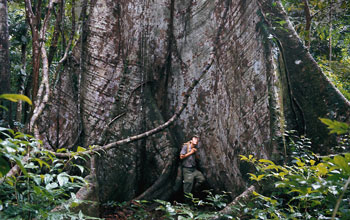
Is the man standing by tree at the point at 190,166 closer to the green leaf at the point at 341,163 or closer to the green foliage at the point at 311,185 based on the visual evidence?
the green foliage at the point at 311,185

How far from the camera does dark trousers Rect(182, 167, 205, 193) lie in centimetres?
418

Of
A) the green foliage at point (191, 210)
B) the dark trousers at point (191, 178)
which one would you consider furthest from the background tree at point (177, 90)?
the green foliage at point (191, 210)

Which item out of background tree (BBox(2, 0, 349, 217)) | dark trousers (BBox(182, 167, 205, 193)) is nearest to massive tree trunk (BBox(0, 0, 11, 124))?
background tree (BBox(2, 0, 349, 217))

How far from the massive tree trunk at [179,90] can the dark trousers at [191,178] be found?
11 cm

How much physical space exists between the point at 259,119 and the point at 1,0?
3223mm

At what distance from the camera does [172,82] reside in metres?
Result: 4.67

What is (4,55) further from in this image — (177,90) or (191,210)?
(191,210)

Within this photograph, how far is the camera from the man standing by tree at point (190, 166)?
13.6 feet

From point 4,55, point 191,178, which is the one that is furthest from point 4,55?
point 191,178

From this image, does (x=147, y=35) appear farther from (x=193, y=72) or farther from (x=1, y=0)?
(x=1, y=0)

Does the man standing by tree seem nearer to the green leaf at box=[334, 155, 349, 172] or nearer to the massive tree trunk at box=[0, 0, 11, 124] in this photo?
the massive tree trunk at box=[0, 0, 11, 124]

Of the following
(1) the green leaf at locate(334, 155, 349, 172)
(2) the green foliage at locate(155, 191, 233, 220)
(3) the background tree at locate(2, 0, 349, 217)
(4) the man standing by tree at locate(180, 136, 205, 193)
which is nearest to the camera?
(1) the green leaf at locate(334, 155, 349, 172)

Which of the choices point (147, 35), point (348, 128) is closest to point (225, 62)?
point (147, 35)

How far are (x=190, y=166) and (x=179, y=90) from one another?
107 cm
